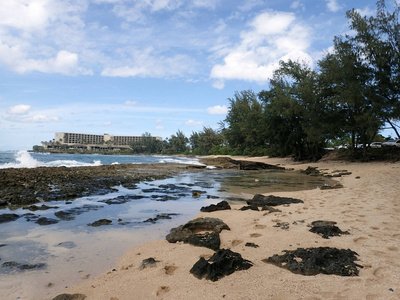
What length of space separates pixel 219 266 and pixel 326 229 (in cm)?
235

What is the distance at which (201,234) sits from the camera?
4473 millimetres

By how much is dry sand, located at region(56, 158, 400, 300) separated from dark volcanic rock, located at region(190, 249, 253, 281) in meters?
0.07

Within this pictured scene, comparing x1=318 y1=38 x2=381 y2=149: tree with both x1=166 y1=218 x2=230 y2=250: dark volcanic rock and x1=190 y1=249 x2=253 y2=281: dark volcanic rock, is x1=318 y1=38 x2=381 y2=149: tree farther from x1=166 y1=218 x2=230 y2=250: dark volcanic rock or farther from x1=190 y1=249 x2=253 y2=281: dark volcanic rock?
x1=190 y1=249 x2=253 y2=281: dark volcanic rock

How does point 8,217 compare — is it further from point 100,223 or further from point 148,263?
point 148,263

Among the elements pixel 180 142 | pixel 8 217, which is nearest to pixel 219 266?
pixel 8 217

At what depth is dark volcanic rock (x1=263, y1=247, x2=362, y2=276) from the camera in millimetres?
2877

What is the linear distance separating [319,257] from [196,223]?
2.46 m

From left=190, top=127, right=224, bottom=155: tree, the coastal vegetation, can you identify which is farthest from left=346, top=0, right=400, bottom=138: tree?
left=190, top=127, right=224, bottom=155: tree

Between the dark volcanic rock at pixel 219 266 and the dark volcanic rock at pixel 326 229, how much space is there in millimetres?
1761

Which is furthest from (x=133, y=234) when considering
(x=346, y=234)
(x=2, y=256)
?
(x=346, y=234)

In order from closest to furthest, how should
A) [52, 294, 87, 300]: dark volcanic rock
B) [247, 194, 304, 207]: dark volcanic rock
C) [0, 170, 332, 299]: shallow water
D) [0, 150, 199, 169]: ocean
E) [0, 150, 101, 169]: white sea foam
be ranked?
[52, 294, 87, 300]: dark volcanic rock < [0, 170, 332, 299]: shallow water < [247, 194, 304, 207]: dark volcanic rock < [0, 150, 101, 169]: white sea foam < [0, 150, 199, 169]: ocean

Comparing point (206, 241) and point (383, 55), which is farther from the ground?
point (383, 55)

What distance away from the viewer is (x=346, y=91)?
19562 mm

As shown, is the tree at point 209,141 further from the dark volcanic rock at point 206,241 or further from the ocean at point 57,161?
the dark volcanic rock at point 206,241
